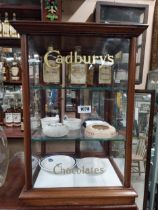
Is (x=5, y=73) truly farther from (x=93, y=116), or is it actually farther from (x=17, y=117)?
(x=93, y=116)

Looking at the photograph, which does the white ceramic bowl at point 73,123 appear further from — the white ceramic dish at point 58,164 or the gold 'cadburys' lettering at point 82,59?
the gold 'cadburys' lettering at point 82,59

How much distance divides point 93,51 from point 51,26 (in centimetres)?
28

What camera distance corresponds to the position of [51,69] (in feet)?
3.08

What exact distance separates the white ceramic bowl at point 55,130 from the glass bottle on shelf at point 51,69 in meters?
0.22

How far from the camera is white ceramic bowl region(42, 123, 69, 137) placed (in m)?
0.96

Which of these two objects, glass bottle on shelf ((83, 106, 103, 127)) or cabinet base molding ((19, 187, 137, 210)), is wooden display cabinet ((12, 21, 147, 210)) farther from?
glass bottle on shelf ((83, 106, 103, 127))

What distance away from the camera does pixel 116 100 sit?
103cm

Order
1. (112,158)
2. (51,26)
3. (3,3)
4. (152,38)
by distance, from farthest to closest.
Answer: (152,38), (3,3), (112,158), (51,26)

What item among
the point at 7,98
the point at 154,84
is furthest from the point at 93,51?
the point at 7,98

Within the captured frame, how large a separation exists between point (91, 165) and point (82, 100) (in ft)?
1.21

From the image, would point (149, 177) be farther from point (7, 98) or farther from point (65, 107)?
point (7, 98)

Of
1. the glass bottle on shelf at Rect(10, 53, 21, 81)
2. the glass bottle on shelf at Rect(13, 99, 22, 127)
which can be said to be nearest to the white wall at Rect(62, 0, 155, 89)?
the glass bottle on shelf at Rect(10, 53, 21, 81)

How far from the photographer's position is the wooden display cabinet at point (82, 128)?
774 millimetres

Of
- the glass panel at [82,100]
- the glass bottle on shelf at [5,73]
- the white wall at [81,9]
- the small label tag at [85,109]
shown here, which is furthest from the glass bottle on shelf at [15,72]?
the small label tag at [85,109]
